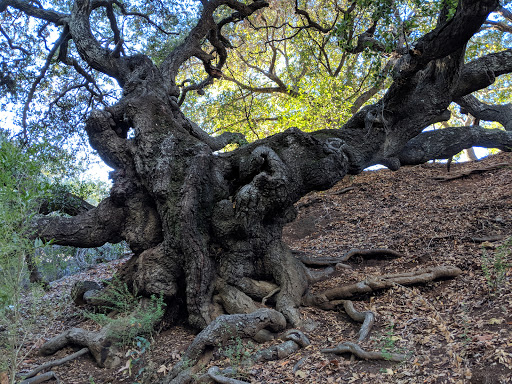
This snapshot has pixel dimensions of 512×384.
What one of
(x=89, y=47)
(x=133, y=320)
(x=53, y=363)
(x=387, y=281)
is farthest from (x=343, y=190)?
(x=53, y=363)

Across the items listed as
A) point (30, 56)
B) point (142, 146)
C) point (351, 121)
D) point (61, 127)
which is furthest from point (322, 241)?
point (30, 56)

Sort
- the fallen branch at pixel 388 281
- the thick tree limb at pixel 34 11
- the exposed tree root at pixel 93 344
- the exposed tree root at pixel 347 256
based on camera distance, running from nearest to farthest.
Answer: the exposed tree root at pixel 93 344, the fallen branch at pixel 388 281, the exposed tree root at pixel 347 256, the thick tree limb at pixel 34 11

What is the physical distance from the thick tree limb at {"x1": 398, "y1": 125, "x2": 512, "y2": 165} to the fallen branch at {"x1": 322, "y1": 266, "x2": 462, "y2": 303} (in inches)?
115

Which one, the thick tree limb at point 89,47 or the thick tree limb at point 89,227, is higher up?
the thick tree limb at point 89,47

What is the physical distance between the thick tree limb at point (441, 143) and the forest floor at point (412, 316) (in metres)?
1.22

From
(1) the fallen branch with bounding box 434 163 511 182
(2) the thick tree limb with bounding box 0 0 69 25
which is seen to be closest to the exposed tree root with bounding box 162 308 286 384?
(2) the thick tree limb with bounding box 0 0 69 25

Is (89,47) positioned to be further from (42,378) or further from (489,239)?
(489,239)

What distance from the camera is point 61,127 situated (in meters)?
9.70

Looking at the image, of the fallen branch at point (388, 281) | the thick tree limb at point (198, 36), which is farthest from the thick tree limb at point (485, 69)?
the thick tree limb at point (198, 36)

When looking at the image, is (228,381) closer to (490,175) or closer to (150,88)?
(150,88)

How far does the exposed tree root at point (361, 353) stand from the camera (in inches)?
136

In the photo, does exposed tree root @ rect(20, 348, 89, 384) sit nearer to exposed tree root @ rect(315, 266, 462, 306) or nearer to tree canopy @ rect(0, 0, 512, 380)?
tree canopy @ rect(0, 0, 512, 380)

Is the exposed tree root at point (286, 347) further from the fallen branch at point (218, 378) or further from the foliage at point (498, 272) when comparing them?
the foliage at point (498, 272)

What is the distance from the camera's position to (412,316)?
4.37m
